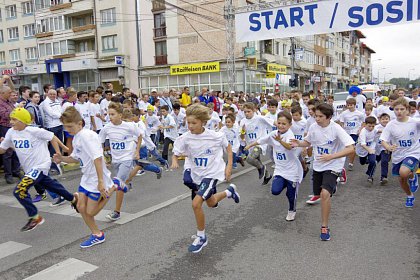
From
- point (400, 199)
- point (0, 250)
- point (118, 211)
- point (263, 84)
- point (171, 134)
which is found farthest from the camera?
point (263, 84)

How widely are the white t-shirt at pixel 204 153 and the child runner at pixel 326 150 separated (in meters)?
1.20

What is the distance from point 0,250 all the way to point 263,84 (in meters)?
33.5

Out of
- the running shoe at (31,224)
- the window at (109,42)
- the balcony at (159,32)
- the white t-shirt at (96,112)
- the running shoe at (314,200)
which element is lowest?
the running shoe at (314,200)

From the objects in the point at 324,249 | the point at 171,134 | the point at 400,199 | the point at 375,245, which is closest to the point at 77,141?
the point at 324,249

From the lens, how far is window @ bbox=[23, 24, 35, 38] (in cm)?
4410

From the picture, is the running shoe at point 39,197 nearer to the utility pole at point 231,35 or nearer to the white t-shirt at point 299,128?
the white t-shirt at point 299,128

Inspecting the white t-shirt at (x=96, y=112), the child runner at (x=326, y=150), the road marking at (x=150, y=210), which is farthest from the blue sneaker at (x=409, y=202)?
the white t-shirt at (x=96, y=112)

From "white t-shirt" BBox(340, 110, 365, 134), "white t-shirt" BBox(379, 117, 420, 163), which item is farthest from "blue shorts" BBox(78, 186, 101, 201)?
"white t-shirt" BBox(340, 110, 365, 134)

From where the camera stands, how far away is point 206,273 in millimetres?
3662

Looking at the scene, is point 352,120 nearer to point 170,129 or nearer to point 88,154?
point 170,129

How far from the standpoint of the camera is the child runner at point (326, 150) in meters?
4.51

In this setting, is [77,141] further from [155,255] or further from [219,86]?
[219,86]

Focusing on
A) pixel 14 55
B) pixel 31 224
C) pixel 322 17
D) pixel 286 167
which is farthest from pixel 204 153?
pixel 14 55

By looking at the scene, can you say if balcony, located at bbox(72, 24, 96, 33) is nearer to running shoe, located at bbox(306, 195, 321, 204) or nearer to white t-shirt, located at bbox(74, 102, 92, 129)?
white t-shirt, located at bbox(74, 102, 92, 129)
